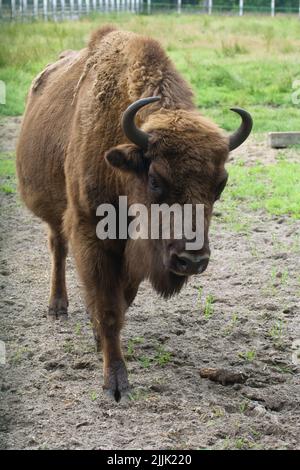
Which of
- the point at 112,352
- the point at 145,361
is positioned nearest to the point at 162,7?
the point at 145,361

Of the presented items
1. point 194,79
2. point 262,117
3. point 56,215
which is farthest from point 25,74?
point 56,215

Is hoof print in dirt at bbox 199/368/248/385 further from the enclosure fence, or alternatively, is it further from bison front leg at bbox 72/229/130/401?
the enclosure fence

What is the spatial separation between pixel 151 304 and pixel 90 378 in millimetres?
1493

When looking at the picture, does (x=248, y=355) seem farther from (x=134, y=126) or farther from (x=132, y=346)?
(x=134, y=126)

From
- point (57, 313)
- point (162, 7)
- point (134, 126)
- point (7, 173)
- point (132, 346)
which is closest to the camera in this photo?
point (134, 126)

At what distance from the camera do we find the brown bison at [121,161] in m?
4.24

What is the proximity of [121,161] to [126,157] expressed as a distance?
0.04 m

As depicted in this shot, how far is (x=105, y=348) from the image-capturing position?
4.91 meters

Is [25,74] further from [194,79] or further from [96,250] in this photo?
[96,250]

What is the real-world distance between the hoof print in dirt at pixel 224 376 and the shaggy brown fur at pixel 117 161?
21.4 inches

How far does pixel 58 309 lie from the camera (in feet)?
20.0

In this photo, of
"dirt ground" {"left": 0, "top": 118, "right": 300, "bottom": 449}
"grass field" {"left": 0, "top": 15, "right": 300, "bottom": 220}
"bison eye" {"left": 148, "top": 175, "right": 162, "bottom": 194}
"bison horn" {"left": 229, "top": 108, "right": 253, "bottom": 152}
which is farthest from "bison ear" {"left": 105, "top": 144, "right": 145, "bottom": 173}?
"grass field" {"left": 0, "top": 15, "right": 300, "bottom": 220}

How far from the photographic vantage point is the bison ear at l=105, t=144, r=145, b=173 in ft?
14.5

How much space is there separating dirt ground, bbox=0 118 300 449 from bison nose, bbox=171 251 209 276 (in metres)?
0.85
